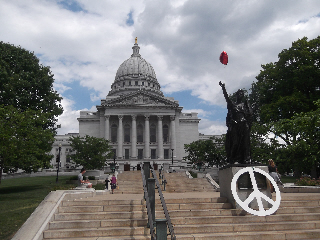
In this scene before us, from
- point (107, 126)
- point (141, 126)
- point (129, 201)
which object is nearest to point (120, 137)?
point (107, 126)

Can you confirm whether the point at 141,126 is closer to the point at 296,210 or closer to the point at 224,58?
the point at 224,58

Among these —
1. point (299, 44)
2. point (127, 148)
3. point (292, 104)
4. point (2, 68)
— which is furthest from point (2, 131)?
point (127, 148)

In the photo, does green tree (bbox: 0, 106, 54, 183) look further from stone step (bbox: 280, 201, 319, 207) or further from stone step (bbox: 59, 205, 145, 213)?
stone step (bbox: 280, 201, 319, 207)

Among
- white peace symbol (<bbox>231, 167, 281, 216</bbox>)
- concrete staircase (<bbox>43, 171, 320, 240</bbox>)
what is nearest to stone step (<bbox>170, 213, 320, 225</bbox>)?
concrete staircase (<bbox>43, 171, 320, 240</bbox>)

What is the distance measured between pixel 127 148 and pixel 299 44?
4591 cm

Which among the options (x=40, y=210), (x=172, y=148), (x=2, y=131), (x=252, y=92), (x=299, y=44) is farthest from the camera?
(x=172, y=148)

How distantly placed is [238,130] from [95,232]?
618cm

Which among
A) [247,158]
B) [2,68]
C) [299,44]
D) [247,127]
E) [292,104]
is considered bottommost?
[247,158]

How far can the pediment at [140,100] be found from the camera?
232 ft

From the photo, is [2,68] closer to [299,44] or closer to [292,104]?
[292,104]

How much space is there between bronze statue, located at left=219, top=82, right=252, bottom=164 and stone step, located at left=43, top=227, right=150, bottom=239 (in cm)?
443

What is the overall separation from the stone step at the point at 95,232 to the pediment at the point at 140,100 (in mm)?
61667

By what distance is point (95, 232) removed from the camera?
9.00 metres

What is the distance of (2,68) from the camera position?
3147 cm
